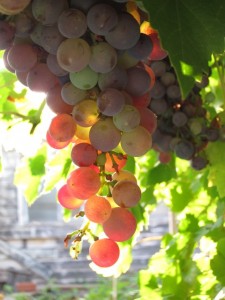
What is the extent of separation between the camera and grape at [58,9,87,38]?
0.42m

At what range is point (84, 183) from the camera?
479 mm

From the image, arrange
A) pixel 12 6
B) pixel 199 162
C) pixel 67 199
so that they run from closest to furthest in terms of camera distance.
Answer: pixel 12 6, pixel 67 199, pixel 199 162

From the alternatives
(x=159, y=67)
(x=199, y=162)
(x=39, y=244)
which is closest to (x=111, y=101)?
(x=159, y=67)

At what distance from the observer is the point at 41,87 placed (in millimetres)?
485

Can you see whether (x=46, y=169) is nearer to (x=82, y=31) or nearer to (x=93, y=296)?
(x=82, y=31)

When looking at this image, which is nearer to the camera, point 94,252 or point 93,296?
point 94,252

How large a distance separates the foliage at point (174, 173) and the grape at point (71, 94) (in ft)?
0.27

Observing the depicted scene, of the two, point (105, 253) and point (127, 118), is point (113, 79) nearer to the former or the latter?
A: point (127, 118)

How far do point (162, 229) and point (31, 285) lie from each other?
4.66ft

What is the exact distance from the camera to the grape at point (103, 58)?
0.43 metres

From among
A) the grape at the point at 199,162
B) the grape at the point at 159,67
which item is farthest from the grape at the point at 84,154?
the grape at the point at 199,162

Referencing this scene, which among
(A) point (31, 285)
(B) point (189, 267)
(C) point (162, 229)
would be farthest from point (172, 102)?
(C) point (162, 229)

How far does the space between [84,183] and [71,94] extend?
75mm

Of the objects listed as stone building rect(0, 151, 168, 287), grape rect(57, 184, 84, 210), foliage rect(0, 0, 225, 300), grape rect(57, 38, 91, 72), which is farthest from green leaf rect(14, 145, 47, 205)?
stone building rect(0, 151, 168, 287)
